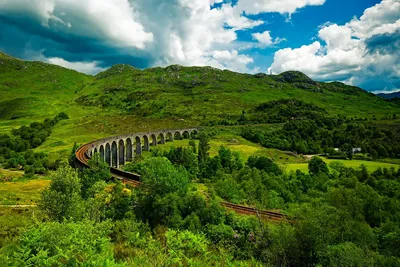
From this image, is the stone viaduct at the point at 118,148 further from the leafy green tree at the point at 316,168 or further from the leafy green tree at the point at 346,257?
the leafy green tree at the point at 346,257

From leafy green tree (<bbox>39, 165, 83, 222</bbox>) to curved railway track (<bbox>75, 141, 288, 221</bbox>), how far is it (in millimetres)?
17646

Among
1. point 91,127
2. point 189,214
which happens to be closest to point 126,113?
point 91,127

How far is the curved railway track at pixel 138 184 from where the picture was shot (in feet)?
123

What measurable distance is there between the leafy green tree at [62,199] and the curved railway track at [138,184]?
57.9 feet

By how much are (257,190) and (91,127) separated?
402 ft

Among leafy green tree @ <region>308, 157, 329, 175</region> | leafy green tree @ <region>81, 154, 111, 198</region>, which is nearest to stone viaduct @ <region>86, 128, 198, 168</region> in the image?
leafy green tree @ <region>81, 154, 111, 198</region>

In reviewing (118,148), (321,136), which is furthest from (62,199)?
(321,136)

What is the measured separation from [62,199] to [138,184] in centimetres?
2000

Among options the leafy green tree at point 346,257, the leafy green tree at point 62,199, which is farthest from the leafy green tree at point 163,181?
the leafy green tree at point 346,257

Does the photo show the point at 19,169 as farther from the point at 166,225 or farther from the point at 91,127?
the point at 166,225

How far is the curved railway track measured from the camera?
3738 centimetres

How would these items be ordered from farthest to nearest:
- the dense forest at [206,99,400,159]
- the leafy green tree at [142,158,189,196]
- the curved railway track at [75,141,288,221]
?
the dense forest at [206,99,400,159] → the curved railway track at [75,141,288,221] → the leafy green tree at [142,158,189,196]

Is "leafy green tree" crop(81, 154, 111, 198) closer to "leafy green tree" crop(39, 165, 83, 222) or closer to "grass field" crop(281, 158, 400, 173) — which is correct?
"leafy green tree" crop(39, 165, 83, 222)

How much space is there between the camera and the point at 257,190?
58906 mm
